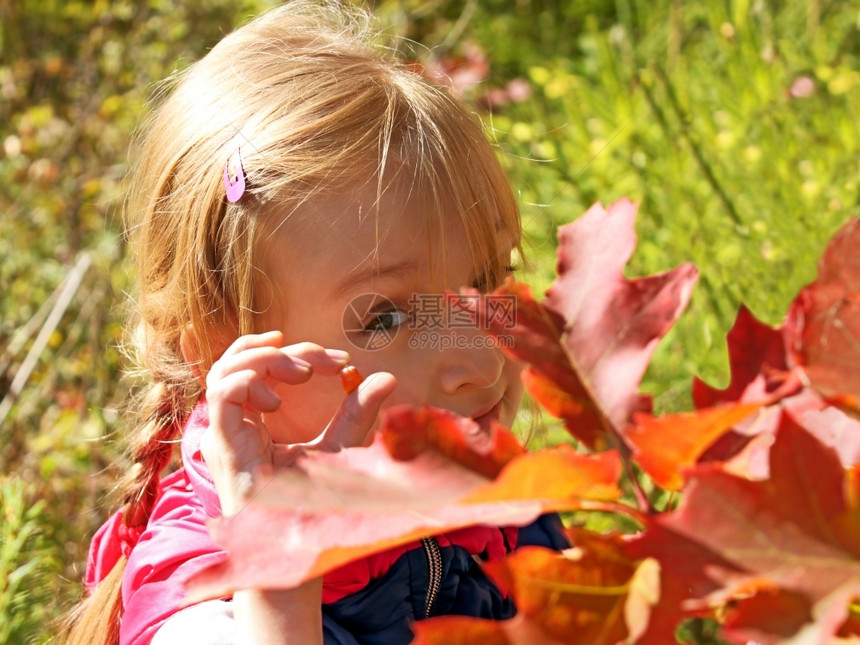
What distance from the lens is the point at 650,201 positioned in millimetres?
1565

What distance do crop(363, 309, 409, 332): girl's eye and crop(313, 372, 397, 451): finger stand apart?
0.72 feet

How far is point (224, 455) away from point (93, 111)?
2.29 m

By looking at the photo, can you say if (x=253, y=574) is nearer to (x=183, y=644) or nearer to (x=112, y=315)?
(x=183, y=644)

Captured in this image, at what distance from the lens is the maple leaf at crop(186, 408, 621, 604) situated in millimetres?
288

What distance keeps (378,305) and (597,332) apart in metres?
0.53

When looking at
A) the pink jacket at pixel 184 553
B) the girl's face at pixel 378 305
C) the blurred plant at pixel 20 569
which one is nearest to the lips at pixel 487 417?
the girl's face at pixel 378 305

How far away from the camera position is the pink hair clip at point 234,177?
0.94m

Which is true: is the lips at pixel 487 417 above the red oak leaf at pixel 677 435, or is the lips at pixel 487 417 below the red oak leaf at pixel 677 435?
below

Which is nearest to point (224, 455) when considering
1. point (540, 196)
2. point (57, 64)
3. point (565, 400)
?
point (565, 400)

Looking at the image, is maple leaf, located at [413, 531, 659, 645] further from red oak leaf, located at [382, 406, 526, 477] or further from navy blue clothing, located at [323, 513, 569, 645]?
navy blue clothing, located at [323, 513, 569, 645]

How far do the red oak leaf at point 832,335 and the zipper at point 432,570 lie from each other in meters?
0.66

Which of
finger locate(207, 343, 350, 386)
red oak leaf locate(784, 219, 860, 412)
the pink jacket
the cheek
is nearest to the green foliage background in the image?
the pink jacket

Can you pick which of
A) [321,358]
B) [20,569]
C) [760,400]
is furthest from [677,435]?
[20,569]

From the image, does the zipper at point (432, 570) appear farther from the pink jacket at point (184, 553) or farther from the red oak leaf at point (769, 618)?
the red oak leaf at point (769, 618)
